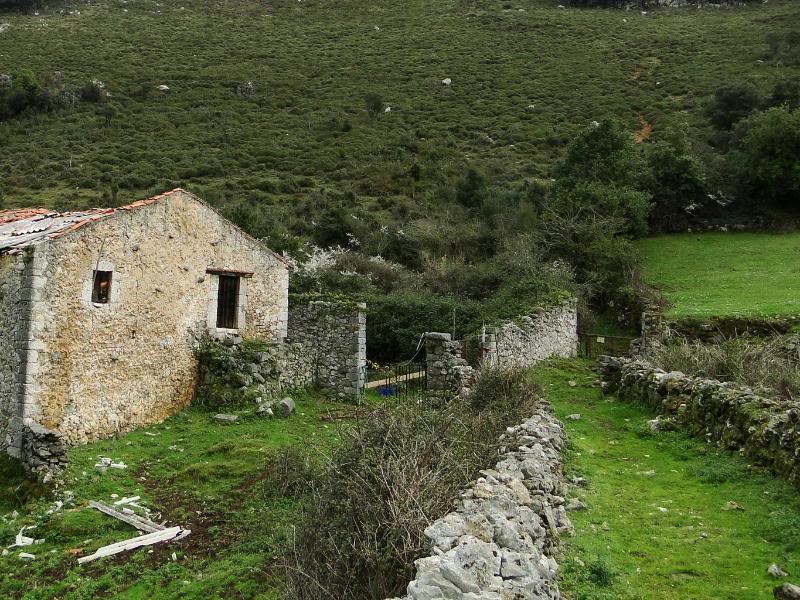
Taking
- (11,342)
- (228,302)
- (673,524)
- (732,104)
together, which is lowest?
(673,524)

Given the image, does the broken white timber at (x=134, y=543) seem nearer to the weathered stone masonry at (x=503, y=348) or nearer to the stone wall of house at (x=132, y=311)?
the stone wall of house at (x=132, y=311)

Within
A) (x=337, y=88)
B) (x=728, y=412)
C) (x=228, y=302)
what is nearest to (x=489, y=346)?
(x=228, y=302)

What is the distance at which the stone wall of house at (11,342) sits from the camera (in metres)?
11.0

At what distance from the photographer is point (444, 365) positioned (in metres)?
15.7

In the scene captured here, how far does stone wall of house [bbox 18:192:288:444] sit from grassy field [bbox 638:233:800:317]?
13708mm

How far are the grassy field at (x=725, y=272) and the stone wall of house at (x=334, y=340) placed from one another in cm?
1005

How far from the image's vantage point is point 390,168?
135 ft

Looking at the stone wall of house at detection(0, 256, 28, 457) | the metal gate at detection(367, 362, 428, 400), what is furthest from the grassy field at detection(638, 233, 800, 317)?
the stone wall of house at detection(0, 256, 28, 457)

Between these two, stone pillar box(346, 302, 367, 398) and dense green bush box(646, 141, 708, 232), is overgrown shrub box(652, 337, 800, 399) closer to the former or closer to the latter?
stone pillar box(346, 302, 367, 398)

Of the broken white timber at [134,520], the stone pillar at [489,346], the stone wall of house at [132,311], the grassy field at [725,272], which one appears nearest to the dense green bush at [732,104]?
the grassy field at [725,272]

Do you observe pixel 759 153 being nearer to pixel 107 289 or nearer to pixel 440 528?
pixel 107 289

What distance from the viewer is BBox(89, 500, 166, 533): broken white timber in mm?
8734

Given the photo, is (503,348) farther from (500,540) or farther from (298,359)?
(500,540)

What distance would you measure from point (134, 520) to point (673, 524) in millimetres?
6768
